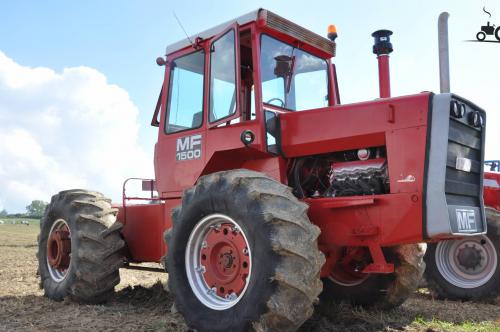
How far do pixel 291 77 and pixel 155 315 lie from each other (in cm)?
301

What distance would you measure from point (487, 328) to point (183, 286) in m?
2.97

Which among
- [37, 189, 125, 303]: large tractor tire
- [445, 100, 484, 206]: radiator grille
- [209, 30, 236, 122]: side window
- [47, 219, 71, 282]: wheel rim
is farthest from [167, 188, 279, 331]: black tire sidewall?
[47, 219, 71, 282]: wheel rim

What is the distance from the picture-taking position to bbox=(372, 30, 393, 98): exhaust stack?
218 inches

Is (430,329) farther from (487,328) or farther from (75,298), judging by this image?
(75,298)

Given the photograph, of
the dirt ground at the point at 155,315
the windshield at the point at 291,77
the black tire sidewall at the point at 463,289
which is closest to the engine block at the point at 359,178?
the windshield at the point at 291,77

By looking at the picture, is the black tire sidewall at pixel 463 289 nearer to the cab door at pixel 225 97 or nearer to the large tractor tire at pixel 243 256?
the cab door at pixel 225 97

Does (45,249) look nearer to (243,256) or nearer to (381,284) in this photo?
(243,256)

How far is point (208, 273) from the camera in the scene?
500 centimetres

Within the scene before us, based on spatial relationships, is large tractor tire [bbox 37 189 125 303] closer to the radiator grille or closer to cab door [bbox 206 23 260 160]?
cab door [bbox 206 23 260 160]

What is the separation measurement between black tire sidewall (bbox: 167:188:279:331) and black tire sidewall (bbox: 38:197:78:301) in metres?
2.14

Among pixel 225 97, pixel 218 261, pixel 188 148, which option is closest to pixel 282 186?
pixel 218 261

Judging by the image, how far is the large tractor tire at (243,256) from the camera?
4.15m

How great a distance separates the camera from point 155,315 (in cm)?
586

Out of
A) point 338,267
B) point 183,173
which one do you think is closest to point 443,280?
point 338,267
